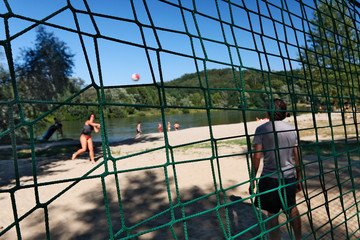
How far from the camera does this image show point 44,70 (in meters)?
10.5

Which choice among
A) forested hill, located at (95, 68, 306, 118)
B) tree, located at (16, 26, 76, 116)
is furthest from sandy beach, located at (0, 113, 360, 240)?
tree, located at (16, 26, 76, 116)

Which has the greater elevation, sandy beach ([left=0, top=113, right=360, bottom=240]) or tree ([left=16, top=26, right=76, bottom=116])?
tree ([left=16, top=26, right=76, bottom=116])

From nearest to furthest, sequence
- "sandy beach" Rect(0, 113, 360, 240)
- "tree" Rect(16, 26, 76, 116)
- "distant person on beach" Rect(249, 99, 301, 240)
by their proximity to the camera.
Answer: "distant person on beach" Rect(249, 99, 301, 240), "sandy beach" Rect(0, 113, 360, 240), "tree" Rect(16, 26, 76, 116)

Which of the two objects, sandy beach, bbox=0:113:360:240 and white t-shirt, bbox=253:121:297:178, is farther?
sandy beach, bbox=0:113:360:240

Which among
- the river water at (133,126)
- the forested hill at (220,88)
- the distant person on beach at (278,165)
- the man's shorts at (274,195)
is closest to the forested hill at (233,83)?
the forested hill at (220,88)

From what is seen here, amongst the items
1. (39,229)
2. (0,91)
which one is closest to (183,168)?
(39,229)

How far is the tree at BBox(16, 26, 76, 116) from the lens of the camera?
10284mm

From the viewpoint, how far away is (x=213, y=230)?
2.73 m

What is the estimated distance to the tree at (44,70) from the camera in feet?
33.7

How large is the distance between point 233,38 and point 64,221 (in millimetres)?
2733

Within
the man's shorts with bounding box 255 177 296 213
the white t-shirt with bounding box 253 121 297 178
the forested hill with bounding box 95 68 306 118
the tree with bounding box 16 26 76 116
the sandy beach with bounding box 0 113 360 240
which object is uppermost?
the tree with bounding box 16 26 76 116

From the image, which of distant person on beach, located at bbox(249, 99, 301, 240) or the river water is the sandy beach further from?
the river water

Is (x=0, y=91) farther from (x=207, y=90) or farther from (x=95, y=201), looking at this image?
(x=207, y=90)

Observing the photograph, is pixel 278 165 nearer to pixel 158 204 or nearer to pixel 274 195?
pixel 274 195
